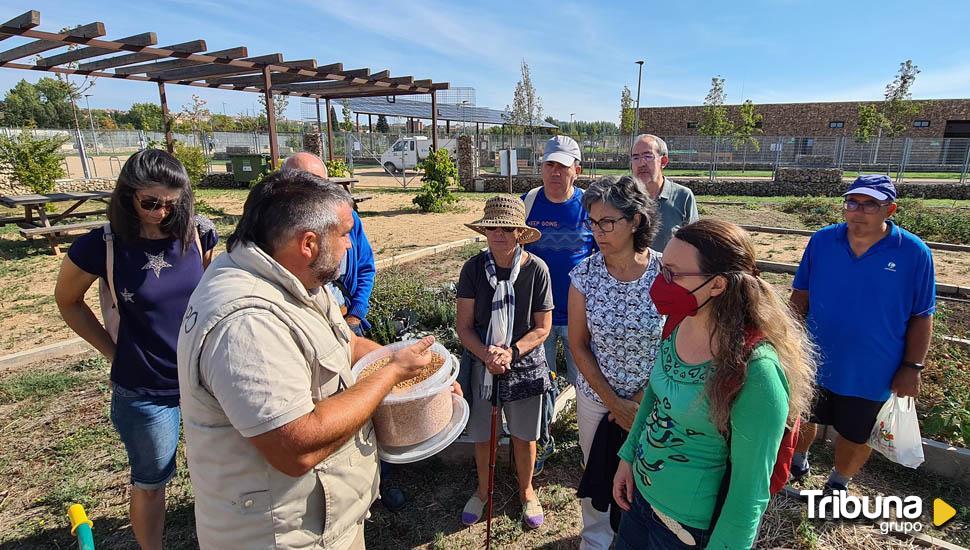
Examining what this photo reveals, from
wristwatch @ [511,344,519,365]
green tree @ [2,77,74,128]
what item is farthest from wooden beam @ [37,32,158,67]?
green tree @ [2,77,74,128]

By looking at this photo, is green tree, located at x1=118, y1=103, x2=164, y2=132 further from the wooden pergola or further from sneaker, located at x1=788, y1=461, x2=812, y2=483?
sneaker, located at x1=788, y1=461, x2=812, y2=483

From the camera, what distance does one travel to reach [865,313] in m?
2.58

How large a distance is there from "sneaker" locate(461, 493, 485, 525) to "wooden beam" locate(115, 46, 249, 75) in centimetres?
1010

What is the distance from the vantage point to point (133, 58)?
9633 mm

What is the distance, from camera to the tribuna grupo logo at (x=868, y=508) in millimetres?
2729

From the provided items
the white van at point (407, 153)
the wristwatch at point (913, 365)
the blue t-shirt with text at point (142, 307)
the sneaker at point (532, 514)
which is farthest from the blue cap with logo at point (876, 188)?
the white van at point (407, 153)

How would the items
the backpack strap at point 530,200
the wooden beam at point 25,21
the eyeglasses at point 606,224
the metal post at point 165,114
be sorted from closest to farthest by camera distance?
the eyeglasses at point 606,224 < the backpack strap at point 530,200 < the wooden beam at point 25,21 < the metal post at point 165,114

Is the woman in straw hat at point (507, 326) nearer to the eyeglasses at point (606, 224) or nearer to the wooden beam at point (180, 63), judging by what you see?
the eyeglasses at point (606, 224)

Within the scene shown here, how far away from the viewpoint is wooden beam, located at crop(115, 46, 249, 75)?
9.74 meters

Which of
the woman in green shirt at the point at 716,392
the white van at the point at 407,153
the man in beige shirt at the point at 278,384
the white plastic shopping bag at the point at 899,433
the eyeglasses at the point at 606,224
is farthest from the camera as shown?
the white van at the point at 407,153

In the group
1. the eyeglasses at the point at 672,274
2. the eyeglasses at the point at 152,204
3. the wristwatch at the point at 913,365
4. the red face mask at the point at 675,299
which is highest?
the eyeglasses at the point at 152,204

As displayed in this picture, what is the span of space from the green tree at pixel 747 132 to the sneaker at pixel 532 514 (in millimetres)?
28381

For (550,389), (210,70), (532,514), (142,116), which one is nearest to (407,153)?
(210,70)

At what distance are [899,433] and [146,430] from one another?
12.3ft
